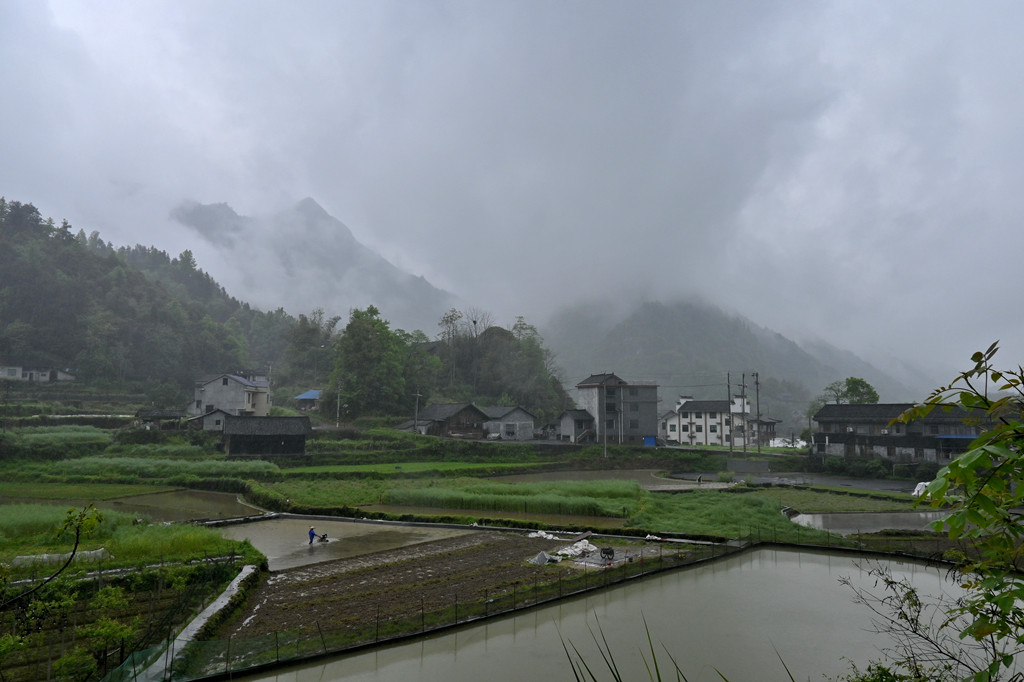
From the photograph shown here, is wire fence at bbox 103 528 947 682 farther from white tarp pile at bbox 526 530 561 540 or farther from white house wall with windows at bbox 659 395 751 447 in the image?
white house wall with windows at bbox 659 395 751 447

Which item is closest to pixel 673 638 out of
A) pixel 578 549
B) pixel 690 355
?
pixel 578 549

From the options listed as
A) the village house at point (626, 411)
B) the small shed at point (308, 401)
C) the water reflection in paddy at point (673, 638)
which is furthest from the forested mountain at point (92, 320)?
the water reflection in paddy at point (673, 638)

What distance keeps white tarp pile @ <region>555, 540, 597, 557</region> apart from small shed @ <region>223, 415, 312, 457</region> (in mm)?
30636

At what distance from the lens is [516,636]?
43.3 ft

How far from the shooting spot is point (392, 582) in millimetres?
17109

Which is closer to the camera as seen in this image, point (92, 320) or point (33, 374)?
point (33, 374)

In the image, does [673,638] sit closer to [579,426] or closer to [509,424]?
[509,424]

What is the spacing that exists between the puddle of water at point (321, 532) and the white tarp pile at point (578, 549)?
227 inches

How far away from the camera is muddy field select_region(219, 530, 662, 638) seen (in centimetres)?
1394

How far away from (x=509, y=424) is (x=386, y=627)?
50763mm

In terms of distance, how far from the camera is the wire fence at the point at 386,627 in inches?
417

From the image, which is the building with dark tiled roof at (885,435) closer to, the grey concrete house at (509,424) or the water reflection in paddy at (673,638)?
the grey concrete house at (509,424)

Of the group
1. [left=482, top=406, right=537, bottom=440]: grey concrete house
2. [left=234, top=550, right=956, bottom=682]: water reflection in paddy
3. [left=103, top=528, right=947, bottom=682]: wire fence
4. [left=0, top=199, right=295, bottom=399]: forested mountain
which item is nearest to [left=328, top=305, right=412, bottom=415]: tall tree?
[left=482, top=406, right=537, bottom=440]: grey concrete house

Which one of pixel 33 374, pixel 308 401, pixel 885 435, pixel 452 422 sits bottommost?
pixel 885 435
